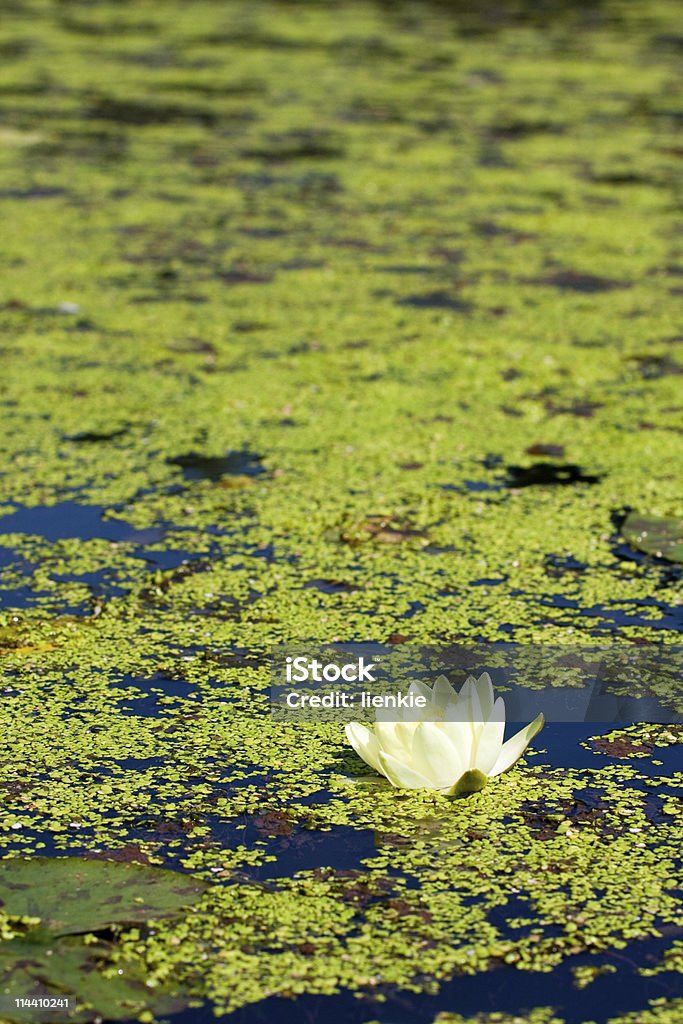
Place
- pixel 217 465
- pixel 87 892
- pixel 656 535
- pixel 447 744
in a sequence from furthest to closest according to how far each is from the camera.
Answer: pixel 217 465
pixel 656 535
pixel 447 744
pixel 87 892

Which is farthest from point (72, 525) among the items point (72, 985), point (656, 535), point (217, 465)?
point (72, 985)

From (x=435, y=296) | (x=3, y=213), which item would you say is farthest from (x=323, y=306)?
(x=3, y=213)

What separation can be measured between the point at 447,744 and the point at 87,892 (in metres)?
0.49

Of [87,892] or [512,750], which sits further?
[512,750]

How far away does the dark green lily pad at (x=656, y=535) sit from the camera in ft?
9.19

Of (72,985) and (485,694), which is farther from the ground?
(485,694)

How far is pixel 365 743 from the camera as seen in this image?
6.48ft

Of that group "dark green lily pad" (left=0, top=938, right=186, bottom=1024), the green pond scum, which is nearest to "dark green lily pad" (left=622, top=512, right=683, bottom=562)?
the green pond scum

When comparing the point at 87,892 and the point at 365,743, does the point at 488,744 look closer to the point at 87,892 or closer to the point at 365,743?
the point at 365,743

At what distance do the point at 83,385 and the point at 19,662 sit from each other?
60.0 inches

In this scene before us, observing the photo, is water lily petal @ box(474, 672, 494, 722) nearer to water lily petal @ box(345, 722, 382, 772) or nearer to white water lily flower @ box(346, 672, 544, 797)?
white water lily flower @ box(346, 672, 544, 797)

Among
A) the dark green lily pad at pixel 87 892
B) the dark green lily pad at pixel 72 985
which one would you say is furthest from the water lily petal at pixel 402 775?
the dark green lily pad at pixel 72 985

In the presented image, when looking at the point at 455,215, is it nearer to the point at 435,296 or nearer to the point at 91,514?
the point at 435,296

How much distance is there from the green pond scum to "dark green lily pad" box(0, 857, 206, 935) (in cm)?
1
